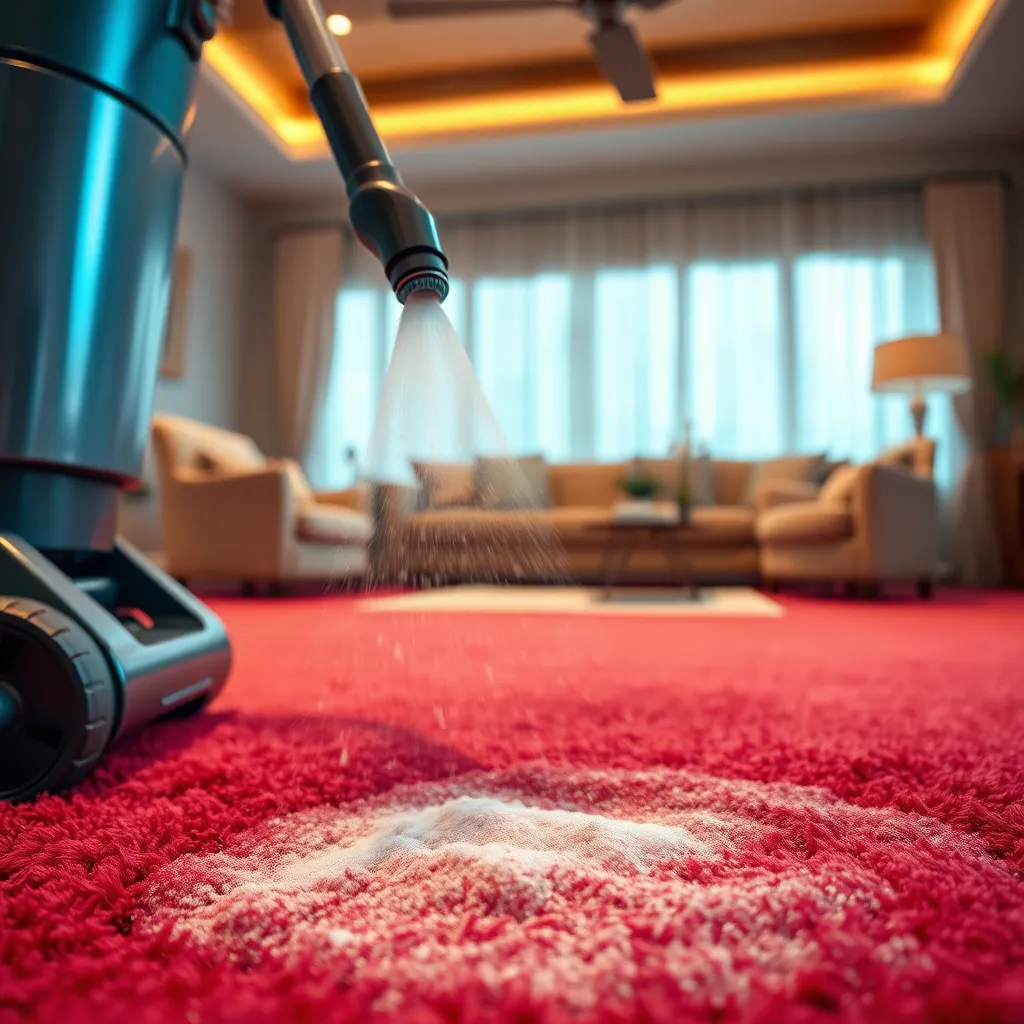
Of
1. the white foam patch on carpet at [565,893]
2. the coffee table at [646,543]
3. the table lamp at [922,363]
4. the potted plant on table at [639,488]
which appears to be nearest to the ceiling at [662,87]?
the table lamp at [922,363]

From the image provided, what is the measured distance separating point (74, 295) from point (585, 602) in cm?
281

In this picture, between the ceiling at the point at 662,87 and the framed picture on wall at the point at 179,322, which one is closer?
the ceiling at the point at 662,87

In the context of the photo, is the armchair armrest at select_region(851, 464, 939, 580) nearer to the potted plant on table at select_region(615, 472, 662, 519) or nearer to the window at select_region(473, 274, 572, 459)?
the potted plant on table at select_region(615, 472, 662, 519)

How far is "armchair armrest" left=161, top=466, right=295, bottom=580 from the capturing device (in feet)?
12.4

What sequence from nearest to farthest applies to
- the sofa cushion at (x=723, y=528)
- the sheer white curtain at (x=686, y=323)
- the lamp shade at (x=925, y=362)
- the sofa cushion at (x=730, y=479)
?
the lamp shade at (x=925, y=362) → the sofa cushion at (x=723, y=528) → the sofa cushion at (x=730, y=479) → the sheer white curtain at (x=686, y=323)

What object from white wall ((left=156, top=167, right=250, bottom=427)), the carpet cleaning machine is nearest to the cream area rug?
the carpet cleaning machine

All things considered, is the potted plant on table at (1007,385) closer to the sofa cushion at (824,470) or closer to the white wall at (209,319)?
the sofa cushion at (824,470)

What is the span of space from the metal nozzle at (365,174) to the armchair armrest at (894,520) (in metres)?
3.54

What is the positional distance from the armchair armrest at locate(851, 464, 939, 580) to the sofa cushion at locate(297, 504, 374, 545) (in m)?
2.24

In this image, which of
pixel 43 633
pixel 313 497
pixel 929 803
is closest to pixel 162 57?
pixel 43 633

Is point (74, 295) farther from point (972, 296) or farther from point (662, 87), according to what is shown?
point (972, 296)

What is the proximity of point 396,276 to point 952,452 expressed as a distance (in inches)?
209

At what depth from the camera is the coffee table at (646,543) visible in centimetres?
354

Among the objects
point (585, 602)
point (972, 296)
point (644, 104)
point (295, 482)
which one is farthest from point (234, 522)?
point (972, 296)
